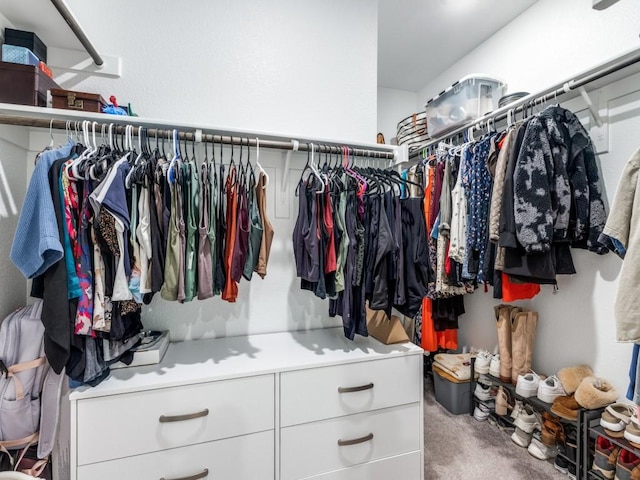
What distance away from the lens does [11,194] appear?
4.35ft

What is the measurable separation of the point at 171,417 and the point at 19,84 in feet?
4.72

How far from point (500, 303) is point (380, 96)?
2.34 metres

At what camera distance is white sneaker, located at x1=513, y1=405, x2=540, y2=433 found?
189 centimetres

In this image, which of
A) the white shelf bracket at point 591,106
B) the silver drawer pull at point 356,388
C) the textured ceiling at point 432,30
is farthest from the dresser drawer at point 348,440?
the textured ceiling at point 432,30

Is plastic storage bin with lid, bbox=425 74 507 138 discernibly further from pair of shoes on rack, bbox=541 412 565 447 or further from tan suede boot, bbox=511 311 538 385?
pair of shoes on rack, bbox=541 412 565 447

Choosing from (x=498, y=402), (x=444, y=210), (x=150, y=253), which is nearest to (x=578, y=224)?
(x=444, y=210)

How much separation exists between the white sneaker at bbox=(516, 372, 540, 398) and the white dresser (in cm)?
89

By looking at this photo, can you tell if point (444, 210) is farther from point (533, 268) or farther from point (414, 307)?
point (414, 307)

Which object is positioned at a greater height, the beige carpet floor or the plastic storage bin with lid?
the plastic storage bin with lid

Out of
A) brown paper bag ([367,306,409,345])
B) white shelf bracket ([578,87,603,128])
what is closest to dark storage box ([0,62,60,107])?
brown paper bag ([367,306,409,345])

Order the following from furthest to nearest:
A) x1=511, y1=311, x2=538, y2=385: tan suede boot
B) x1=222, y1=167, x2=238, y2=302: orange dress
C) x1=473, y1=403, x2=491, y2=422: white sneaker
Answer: x1=473, y1=403, x2=491, y2=422: white sneaker < x1=511, y1=311, x2=538, y2=385: tan suede boot < x1=222, y1=167, x2=238, y2=302: orange dress

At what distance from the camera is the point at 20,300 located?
1400 millimetres

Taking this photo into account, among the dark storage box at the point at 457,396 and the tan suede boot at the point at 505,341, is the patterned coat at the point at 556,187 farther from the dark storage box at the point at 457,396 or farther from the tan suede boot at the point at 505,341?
the dark storage box at the point at 457,396

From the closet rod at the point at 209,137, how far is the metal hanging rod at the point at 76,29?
38 centimetres
